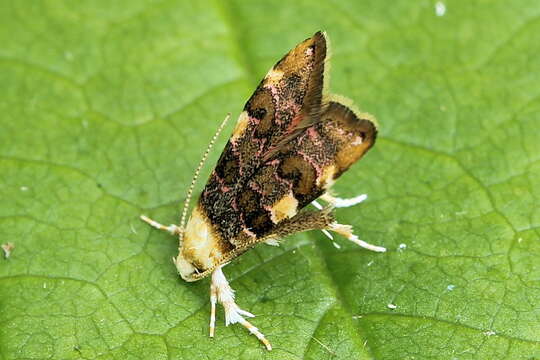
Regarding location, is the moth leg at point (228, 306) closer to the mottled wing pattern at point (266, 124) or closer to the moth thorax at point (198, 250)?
the moth thorax at point (198, 250)

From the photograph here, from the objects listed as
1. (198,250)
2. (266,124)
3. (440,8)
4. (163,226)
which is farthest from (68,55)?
(440,8)

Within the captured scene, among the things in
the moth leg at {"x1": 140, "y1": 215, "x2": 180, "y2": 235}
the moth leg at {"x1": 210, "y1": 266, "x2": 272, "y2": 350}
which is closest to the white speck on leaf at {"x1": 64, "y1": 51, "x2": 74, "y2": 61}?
the moth leg at {"x1": 140, "y1": 215, "x2": 180, "y2": 235}

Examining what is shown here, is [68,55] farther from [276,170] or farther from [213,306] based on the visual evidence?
[213,306]

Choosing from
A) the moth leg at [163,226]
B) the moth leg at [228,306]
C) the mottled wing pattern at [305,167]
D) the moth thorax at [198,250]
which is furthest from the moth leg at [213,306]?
the moth leg at [163,226]

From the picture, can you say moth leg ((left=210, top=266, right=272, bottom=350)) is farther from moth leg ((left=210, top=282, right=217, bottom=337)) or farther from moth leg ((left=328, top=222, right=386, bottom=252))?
moth leg ((left=328, top=222, right=386, bottom=252))

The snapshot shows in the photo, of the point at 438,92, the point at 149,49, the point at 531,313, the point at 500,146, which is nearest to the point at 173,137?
the point at 149,49

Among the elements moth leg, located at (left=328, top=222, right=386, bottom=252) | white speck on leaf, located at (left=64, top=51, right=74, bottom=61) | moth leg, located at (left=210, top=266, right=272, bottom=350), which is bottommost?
moth leg, located at (left=210, top=266, right=272, bottom=350)
